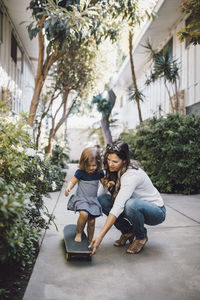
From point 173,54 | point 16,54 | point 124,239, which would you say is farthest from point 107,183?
point 16,54

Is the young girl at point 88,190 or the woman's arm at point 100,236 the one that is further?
the young girl at point 88,190

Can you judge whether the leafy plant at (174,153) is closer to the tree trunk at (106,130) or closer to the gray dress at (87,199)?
the gray dress at (87,199)

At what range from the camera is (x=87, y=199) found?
3.34 metres

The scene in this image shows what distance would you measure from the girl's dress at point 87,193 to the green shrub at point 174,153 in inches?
147

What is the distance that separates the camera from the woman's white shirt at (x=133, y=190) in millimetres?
2947

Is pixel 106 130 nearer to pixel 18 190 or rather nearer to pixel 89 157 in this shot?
pixel 89 157

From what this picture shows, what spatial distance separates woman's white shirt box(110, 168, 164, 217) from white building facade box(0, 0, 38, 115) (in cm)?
492

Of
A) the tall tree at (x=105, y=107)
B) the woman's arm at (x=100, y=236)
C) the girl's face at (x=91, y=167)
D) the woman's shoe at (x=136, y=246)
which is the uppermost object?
the tall tree at (x=105, y=107)

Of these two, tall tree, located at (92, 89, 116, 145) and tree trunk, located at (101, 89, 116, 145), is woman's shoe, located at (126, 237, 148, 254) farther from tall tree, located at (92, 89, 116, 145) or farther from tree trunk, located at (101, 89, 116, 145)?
tall tree, located at (92, 89, 116, 145)

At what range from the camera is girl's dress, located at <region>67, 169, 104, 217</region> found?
129 inches

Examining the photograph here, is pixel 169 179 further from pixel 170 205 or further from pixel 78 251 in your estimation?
pixel 78 251

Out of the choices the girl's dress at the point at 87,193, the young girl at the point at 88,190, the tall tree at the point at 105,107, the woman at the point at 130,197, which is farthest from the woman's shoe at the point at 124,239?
the tall tree at the point at 105,107

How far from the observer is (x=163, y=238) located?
144 inches

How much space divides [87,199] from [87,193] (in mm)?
75
